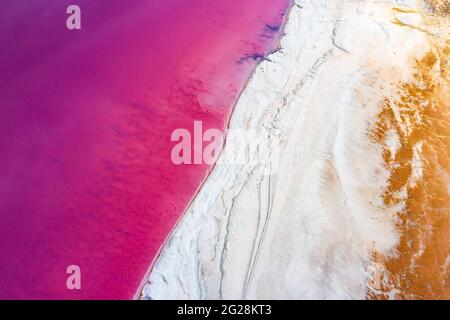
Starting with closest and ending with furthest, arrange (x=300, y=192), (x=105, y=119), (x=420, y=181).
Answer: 1. (x=300, y=192)
2. (x=420, y=181)
3. (x=105, y=119)

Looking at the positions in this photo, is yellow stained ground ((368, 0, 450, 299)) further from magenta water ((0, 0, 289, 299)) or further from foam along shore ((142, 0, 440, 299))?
magenta water ((0, 0, 289, 299))

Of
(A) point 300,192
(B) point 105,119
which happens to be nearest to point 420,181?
(A) point 300,192

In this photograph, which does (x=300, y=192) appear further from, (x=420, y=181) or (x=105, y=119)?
(x=105, y=119)

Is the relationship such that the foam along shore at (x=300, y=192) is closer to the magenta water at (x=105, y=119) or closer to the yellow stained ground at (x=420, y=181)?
the yellow stained ground at (x=420, y=181)

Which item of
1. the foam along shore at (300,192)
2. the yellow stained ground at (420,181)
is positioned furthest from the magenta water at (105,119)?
the yellow stained ground at (420,181)
